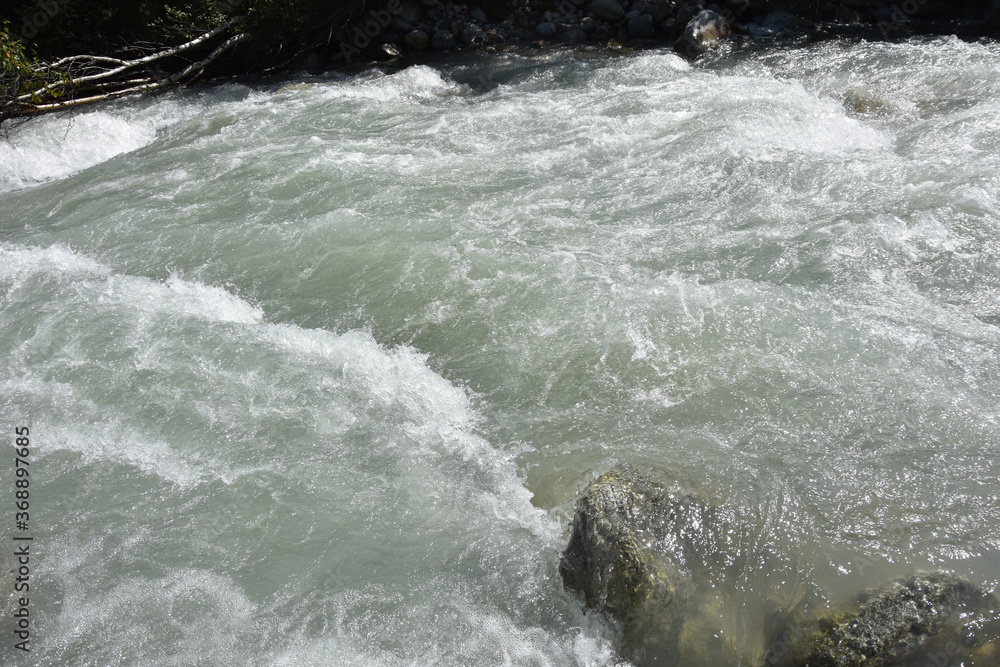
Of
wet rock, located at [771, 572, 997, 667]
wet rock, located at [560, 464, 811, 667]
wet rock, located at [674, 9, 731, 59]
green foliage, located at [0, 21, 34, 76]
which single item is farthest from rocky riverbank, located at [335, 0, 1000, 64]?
wet rock, located at [771, 572, 997, 667]

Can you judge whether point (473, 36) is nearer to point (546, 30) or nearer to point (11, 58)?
point (546, 30)

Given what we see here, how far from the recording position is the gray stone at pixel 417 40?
11336 millimetres

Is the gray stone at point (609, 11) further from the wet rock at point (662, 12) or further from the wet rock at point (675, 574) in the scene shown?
the wet rock at point (675, 574)

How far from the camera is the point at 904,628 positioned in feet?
8.57

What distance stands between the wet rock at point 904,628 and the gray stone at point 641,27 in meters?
9.99

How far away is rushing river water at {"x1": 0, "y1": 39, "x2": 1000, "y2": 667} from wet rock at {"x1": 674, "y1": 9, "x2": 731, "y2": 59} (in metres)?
3.08

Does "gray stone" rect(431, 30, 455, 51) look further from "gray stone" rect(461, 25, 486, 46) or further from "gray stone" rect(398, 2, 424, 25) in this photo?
"gray stone" rect(398, 2, 424, 25)

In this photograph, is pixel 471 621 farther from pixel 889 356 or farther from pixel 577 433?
pixel 889 356

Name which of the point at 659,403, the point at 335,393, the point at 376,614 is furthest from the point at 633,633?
the point at 335,393

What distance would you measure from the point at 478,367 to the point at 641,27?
344 inches

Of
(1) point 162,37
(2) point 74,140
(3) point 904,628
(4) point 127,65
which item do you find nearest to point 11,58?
(2) point 74,140

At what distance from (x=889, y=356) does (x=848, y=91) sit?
4.92 meters

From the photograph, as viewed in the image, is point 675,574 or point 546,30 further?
point 546,30

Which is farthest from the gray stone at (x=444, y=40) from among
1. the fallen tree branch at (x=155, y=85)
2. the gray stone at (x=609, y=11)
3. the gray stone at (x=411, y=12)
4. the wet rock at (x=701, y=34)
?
the wet rock at (x=701, y=34)
